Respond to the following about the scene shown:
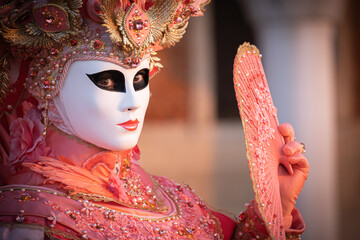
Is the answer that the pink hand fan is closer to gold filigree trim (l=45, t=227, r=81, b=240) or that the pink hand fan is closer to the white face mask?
the white face mask

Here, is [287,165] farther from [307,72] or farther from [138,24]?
[307,72]

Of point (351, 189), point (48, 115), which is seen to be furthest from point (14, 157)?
point (351, 189)

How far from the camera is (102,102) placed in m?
2.09

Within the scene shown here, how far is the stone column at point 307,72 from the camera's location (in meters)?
5.82

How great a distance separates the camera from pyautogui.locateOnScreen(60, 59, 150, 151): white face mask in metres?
2.09

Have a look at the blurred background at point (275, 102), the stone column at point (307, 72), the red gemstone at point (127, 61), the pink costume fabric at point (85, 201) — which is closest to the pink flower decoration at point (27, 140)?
the pink costume fabric at point (85, 201)

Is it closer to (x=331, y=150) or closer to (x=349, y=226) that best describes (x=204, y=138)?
(x=331, y=150)

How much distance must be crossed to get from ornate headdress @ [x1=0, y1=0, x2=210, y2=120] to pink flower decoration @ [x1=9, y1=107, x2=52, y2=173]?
0.06m

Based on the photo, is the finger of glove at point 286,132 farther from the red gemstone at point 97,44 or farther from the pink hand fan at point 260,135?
the red gemstone at point 97,44

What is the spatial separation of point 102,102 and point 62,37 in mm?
233

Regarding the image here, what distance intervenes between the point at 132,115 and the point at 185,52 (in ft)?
17.2

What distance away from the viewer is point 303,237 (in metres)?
5.61

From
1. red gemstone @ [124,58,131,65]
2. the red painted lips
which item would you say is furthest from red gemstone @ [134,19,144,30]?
the red painted lips

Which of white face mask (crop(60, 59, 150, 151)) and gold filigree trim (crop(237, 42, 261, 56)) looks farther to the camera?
gold filigree trim (crop(237, 42, 261, 56))
